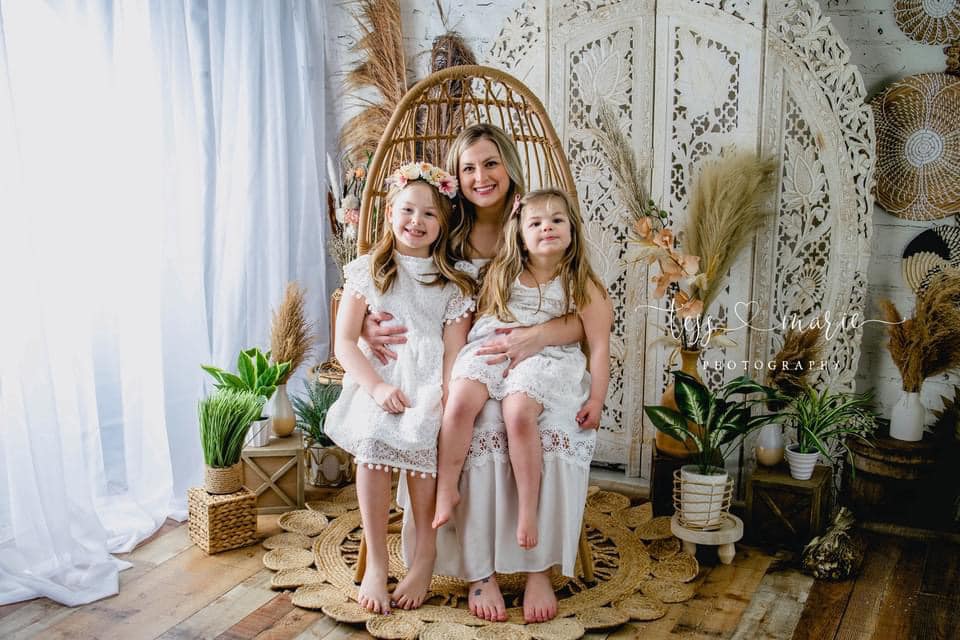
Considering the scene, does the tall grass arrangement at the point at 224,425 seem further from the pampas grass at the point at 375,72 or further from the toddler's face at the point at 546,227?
the pampas grass at the point at 375,72

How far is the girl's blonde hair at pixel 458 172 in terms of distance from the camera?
8.98 feet

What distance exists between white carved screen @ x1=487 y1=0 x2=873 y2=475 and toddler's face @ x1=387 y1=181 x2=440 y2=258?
107cm

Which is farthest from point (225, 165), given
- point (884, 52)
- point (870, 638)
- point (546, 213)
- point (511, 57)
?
point (870, 638)

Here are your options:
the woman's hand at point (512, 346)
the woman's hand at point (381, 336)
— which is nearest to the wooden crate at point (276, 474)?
the woman's hand at point (381, 336)

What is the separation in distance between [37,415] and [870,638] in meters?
2.40

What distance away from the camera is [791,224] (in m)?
3.19

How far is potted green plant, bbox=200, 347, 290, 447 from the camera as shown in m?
3.01

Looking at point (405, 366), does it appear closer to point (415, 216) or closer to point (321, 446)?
point (415, 216)

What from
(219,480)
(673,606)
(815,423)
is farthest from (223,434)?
(815,423)

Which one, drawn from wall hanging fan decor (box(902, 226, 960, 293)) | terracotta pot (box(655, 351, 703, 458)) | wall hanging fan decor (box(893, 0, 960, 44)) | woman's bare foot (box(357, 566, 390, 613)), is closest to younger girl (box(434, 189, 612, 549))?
woman's bare foot (box(357, 566, 390, 613))

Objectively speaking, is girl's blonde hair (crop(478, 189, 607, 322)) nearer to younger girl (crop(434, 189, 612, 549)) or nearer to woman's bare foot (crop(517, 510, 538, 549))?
younger girl (crop(434, 189, 612, 549))

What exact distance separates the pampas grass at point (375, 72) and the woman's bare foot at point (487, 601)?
218cm

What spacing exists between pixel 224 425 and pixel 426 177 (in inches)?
40.6

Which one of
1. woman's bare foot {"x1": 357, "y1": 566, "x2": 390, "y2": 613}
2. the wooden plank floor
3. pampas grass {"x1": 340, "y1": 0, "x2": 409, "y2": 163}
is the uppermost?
pampas grass {"x1": 340, "y1": 0, "x2": 409, "y2": 163}
